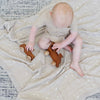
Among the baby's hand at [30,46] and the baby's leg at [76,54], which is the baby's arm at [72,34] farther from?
the baby's hand at [30,46]

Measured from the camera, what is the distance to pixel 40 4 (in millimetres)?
1193

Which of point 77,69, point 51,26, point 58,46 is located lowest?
point 77,69

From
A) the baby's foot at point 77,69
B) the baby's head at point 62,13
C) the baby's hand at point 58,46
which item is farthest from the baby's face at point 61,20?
the baby's foot at point 77,69

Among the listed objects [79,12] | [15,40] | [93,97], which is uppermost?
[79,12]

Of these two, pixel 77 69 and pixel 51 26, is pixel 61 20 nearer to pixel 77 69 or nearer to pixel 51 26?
pixel 51 26

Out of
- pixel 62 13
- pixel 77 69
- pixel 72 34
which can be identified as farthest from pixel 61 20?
pixel 77 69

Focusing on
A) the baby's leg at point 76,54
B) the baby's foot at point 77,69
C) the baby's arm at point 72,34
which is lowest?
the baby's foot at point 77,69

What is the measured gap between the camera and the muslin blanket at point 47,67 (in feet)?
2.98

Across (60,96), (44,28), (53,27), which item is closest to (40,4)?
(44,28)

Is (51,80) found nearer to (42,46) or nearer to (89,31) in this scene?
(42,46)

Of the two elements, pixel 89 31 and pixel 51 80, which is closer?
pixel 51 80

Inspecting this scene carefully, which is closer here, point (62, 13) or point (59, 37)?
point (62, 13)

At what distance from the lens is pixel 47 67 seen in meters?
0.98

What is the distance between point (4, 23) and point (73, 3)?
1.48ft
